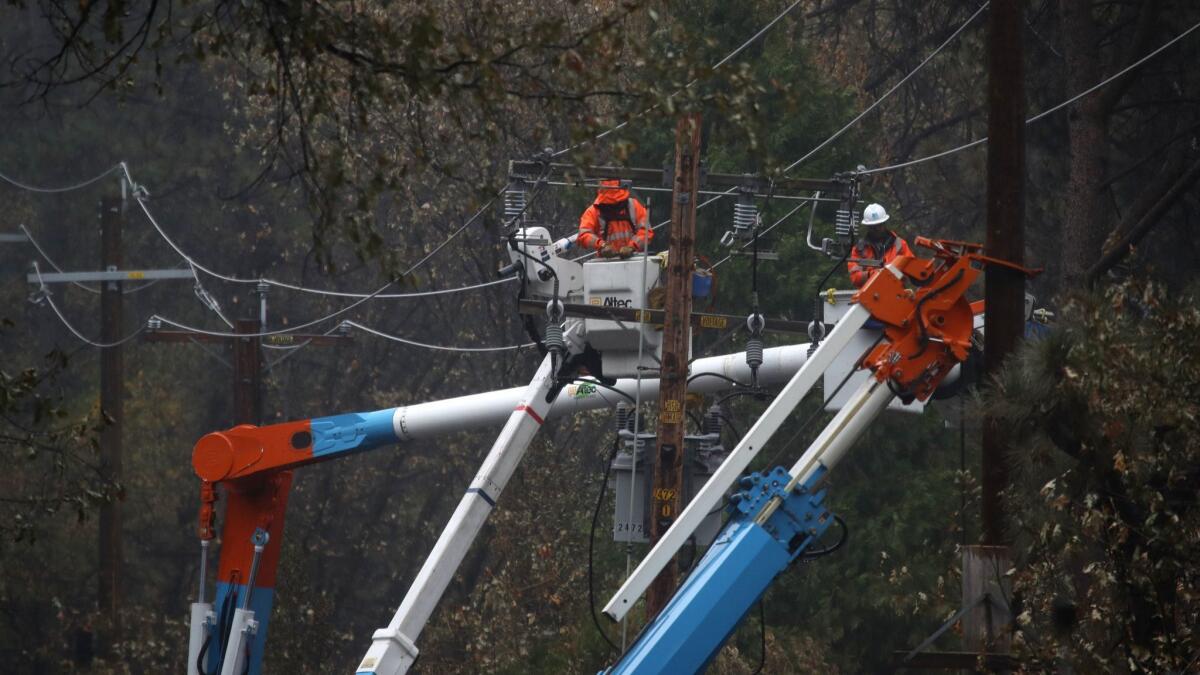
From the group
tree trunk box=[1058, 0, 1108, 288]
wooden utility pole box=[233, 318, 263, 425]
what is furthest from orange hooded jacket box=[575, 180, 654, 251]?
wooden utility pole box=[233, 318, 263, 425]

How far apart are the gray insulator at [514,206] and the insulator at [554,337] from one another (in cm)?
91

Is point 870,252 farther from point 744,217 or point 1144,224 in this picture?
point 1144,224

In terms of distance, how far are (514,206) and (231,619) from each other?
188 inches

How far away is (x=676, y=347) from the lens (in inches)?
618

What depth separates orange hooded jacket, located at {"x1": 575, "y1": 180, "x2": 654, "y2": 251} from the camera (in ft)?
53.0

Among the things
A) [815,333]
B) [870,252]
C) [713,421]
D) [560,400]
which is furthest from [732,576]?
[560,400]

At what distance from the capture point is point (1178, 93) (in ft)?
73.3

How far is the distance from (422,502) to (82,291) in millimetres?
8054

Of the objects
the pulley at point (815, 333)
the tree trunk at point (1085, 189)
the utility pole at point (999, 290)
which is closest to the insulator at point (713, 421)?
the pulley at point (815, 333)

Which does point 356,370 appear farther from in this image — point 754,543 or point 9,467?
point 754,543

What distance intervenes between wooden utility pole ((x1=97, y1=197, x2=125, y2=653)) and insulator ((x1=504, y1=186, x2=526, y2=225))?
1207 cm

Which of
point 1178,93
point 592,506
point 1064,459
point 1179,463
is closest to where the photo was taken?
point 1179,463

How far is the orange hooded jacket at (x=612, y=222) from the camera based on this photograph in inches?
636

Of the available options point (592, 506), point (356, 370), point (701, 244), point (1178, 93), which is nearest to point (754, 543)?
point (1178, 93)
